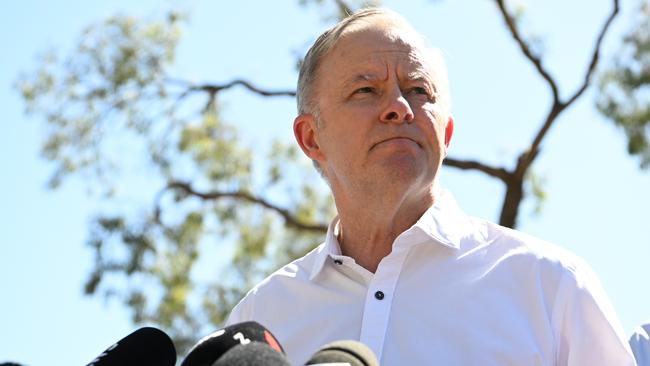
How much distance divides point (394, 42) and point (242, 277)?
1348 cm

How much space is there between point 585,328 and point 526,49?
11455 millimetres

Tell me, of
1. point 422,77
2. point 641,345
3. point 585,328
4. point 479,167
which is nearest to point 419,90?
point 422,77

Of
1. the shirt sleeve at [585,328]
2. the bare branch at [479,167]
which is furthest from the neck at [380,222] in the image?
the bare branch at [479,167]

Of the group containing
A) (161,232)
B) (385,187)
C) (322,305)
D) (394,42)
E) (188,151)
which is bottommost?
(161,232)

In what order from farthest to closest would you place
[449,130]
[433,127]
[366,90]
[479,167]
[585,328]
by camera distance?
[479,167] → [449,130] → [366,90] → [433,127] → [585,328]

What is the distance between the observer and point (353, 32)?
153 inches

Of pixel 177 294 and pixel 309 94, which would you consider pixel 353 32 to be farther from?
pixel 177 294

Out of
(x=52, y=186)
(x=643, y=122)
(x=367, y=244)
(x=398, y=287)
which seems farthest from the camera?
(x=52, y=186)

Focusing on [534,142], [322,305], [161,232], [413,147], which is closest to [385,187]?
[413,147]

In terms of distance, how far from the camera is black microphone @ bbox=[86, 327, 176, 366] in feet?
7.03

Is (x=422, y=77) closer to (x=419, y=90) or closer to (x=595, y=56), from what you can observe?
(x=419, y=90)

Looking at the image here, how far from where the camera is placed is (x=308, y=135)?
13.5ft

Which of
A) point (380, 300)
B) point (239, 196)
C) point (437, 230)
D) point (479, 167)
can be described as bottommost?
point (239, 196)

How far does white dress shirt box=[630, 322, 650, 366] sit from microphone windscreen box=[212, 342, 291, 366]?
2.49 m
